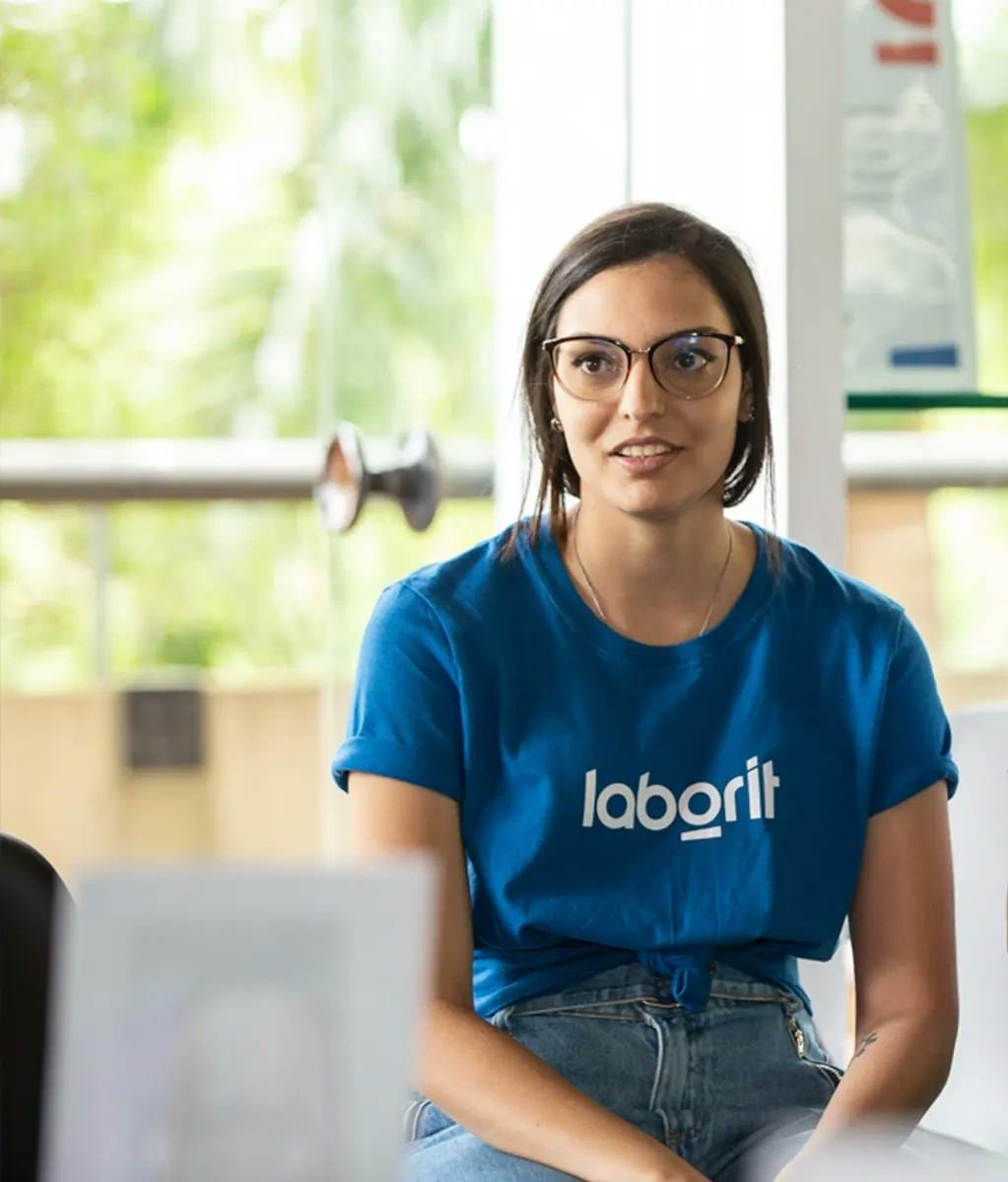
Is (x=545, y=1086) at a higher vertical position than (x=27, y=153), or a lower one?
lower

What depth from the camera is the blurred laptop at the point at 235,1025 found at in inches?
19.0

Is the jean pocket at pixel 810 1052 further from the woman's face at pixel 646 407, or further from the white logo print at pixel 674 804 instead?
the woman's face at pixel 646 407

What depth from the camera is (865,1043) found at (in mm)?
→ 1250

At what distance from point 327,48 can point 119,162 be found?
323mm

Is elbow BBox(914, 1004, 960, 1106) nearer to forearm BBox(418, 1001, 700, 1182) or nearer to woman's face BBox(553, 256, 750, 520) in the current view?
forearm BBox(418, 1001, 700, 1182)

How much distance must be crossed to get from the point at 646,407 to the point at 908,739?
321 millimetres

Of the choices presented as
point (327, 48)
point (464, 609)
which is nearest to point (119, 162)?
point (327, 48)

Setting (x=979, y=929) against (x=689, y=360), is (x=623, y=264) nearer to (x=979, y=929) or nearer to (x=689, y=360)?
(x=689, y=360)

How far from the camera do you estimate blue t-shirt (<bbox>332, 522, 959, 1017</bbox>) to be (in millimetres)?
1226

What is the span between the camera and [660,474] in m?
1.25

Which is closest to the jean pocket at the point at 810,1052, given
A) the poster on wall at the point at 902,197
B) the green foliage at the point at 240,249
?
the poster on wall at the point at 902,197

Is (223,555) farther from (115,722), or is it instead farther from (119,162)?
(119,162)

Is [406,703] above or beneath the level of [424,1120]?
above

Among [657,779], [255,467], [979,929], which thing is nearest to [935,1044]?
[979,929]
